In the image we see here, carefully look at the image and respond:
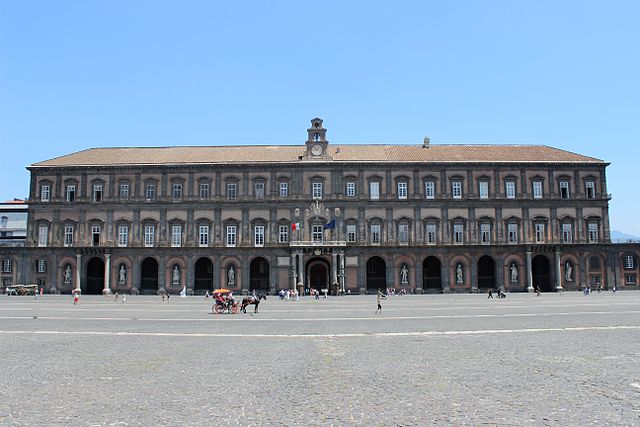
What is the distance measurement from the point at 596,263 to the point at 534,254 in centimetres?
654

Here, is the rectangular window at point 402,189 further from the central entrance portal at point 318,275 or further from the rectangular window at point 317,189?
the central entrance portal at point 318,275

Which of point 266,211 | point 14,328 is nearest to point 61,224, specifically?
point 266,211

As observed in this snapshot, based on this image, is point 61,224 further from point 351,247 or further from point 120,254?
point 351,247

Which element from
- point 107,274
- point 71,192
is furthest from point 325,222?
point 71,192

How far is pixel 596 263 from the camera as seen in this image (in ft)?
187

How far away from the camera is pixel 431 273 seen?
5931 cm

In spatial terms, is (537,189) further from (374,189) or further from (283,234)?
(283,234)

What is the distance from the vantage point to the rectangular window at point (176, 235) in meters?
57.1

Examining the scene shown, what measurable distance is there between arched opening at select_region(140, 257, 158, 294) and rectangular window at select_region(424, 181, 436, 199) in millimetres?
29118

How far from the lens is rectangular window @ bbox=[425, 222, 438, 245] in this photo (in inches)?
2235

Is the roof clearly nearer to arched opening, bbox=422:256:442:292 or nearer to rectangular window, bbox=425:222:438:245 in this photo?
rectangular window, bbox=425:222:438:245

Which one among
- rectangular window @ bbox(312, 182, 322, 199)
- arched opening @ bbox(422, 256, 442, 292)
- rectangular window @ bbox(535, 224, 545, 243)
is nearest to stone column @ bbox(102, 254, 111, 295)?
rectangular window @ bbox(312, 182, 322, 199)

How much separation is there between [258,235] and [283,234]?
2.53 metres

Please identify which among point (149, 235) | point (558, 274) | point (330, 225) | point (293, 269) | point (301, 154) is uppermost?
point (301, 154)
